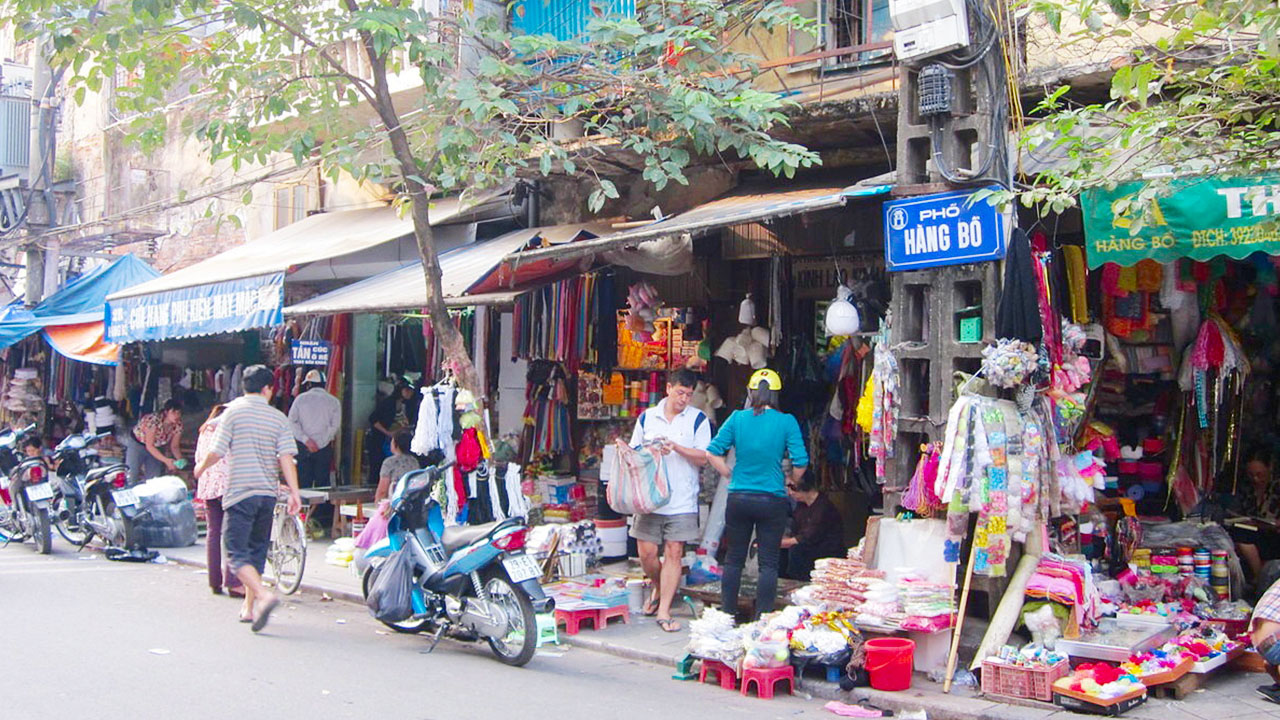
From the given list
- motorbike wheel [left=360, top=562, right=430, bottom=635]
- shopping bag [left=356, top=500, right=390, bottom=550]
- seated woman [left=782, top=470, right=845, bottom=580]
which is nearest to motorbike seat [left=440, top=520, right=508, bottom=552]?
motorbike wheel [left=360, top=562, right=430, bottom=635]

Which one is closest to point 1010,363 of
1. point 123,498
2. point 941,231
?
point 941,231

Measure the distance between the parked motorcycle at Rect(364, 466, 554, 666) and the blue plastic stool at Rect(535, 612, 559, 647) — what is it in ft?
0.56

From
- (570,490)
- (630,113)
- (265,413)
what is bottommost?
(570,490)

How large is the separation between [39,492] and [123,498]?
4.23 feet

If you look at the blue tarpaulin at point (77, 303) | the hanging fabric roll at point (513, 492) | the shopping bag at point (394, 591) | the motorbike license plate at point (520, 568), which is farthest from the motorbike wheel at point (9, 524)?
the motorbike license plate at point (520, 568)

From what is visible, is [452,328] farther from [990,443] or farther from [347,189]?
[347,189]

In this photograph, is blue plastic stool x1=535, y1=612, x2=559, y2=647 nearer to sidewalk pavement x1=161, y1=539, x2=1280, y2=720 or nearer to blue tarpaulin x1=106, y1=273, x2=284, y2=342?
sidewalk pavement x1=161, y1=539, x2=1280, y2=720

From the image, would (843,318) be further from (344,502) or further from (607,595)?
(344,502)

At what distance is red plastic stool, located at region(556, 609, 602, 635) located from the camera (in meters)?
8.74

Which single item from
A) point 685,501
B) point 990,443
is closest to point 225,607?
point 685,501

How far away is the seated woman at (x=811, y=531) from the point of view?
9.77m

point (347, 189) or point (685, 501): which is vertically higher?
point (347, 189)

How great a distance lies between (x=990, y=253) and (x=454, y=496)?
16.1 ft

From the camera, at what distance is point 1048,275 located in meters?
8.10
